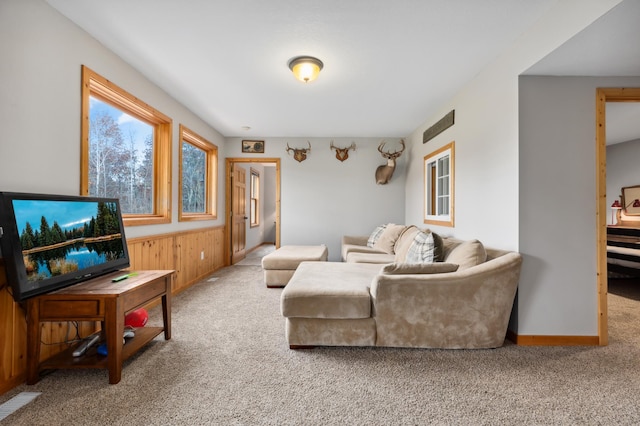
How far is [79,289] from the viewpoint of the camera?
1845mm

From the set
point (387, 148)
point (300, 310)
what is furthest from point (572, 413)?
point (387, 148)

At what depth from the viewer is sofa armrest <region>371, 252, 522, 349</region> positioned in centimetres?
218

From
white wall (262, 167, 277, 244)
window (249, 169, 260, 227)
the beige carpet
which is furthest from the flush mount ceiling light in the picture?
white wall (262, 167, 277, 244)

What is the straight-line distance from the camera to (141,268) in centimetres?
304

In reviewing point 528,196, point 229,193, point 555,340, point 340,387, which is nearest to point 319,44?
point 528,196

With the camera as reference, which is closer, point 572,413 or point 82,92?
point 572,413

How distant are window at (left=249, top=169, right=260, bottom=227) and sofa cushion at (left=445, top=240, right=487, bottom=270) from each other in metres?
6.19

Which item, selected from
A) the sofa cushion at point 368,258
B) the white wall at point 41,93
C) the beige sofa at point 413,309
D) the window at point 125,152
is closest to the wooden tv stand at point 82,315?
the white wall at point 41,93

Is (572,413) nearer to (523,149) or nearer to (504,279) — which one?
(504,279)

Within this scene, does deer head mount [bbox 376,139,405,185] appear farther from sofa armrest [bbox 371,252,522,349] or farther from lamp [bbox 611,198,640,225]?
lamp [bbox 611,198,640,225]

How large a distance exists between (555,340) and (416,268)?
4.25ft

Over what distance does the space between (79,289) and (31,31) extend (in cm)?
172

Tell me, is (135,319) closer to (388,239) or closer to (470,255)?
(470,255)

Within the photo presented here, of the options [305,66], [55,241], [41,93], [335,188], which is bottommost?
[55,241]
